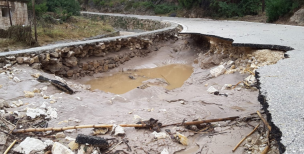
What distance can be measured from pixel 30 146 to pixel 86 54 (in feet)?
15.6

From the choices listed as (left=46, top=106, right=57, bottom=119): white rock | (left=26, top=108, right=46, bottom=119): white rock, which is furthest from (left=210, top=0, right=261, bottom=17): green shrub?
(left=26, top=108, right=46, bottom=119): white rock

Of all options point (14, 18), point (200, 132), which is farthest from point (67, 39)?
point (200, 132)

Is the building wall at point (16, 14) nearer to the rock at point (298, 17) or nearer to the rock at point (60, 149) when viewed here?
the rock at point (60, 149)

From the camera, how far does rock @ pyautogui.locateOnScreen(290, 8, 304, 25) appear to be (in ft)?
35.4

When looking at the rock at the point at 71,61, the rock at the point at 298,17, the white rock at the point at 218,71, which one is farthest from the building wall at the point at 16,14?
the rock at the point at 298,17

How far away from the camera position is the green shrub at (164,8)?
78.2ft

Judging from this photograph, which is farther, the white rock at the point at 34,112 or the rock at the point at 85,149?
the white rock at the point at 34,112

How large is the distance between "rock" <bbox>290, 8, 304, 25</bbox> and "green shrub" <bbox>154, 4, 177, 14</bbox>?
1377 cm

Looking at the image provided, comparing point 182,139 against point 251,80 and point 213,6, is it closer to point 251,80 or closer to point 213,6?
point 251,80

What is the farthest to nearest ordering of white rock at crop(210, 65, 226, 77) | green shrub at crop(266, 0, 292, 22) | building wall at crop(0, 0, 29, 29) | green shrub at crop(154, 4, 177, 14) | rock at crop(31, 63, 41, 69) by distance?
1. green shrub at crop(154, 4, 177, 14)
2. green shrub at crop(266, 0, 292, 22)
3. building wall at crop(0, 0, 29, 29)
4. white rock at crop(210, 65, 226, 77)
5. rock at crop(31, 63, 41, 69)

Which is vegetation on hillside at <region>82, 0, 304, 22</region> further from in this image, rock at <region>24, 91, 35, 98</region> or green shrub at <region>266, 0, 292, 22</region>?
rock at <region>24, 91, 35, 98</region>

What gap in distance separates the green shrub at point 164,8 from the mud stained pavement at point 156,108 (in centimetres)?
1926

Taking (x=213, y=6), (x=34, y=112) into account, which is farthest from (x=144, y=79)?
(x=213, y=6)

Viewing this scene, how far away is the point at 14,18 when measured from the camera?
40.6 feet
